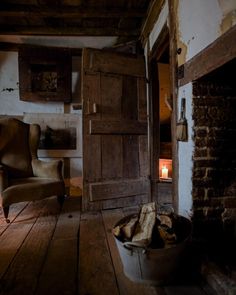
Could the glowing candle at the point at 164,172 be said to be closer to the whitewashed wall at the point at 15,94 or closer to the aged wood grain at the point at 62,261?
the whitewashed wall at the point at 15,94

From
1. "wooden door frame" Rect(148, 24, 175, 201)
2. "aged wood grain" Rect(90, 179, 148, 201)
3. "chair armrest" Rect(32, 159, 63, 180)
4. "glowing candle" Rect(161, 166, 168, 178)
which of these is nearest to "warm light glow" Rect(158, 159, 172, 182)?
"glowing candle" Rect(161, 166, 168, 178)

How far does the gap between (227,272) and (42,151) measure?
2.71 metres

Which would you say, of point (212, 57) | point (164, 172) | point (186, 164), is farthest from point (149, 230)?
point (164, 172)

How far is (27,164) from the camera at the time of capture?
295 centimetres

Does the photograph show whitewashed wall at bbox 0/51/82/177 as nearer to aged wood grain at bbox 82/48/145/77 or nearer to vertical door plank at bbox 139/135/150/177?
aged wood grain at bbox 82/48/145/77

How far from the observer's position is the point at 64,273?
152cm

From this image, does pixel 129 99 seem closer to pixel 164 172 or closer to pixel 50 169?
pixel 50 169

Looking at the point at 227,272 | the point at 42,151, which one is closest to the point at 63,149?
the point at 42,151

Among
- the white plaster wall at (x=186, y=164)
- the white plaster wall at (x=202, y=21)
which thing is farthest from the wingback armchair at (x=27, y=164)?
the white plaster wall at (x=202, y=21)

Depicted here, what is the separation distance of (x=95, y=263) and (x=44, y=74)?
104 inches

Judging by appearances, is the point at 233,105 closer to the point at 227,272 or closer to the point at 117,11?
the point at 227,272

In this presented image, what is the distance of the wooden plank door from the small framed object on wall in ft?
2.47

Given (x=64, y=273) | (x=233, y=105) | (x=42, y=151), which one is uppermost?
(x=233, y=105)

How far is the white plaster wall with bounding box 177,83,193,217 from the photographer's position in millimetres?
1717
